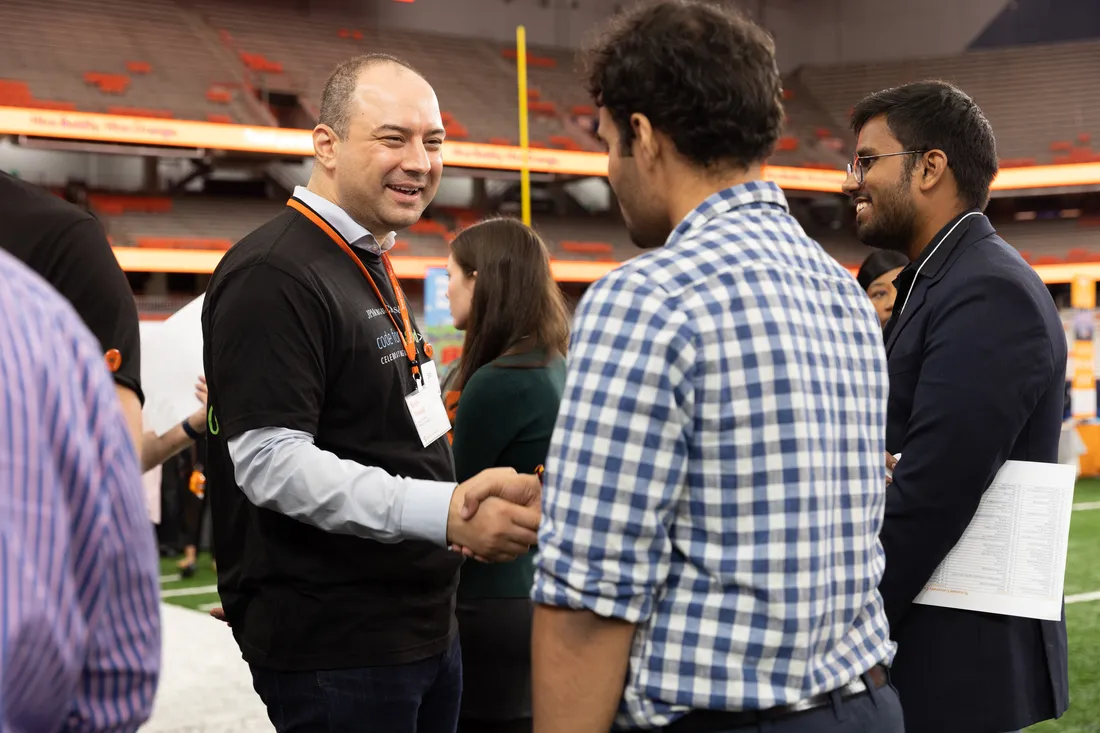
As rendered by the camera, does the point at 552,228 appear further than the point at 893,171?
Yes

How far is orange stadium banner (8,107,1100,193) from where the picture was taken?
1759 cm

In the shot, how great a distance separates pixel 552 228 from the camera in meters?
24.6

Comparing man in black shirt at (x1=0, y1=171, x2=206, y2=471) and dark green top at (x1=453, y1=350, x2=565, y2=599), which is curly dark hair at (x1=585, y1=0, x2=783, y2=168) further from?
dark green top at (x1=453, y1=350, x2=565, y2=599)

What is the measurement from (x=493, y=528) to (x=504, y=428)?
0.81 m

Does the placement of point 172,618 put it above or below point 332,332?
below

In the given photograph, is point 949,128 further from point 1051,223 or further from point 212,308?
point 1051,223

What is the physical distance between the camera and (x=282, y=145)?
19.8 m

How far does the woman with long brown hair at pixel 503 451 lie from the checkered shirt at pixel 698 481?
1.28m

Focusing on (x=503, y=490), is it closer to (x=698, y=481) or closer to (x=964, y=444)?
(x=698, y=481)

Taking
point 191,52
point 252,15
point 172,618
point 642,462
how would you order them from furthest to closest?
1. point 252,15
2. point 191,52
3. point 172,618
4. point 642,462

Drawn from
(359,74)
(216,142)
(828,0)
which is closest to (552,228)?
(216,142)

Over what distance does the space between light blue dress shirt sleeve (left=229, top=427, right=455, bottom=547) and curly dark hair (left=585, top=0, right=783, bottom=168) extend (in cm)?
68

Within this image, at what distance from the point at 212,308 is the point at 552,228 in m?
23.0

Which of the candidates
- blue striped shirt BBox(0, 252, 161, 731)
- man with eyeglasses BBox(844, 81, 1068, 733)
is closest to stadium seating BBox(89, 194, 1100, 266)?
man with eyeglasses BBox(844, 81, 1068, 733)
